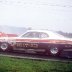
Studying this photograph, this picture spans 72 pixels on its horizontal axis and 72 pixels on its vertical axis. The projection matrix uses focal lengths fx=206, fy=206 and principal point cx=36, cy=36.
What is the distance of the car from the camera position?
11.9 metres

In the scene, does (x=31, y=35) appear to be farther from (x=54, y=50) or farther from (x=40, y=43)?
(x=54, y=50)

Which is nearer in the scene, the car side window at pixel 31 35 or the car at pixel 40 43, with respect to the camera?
the car at pixel 40 43

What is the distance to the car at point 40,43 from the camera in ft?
39.1

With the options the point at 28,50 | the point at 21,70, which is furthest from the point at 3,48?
the point at 21,70

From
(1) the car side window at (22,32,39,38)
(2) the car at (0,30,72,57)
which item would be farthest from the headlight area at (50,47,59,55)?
(1) the car side window at (22,32,39,38)

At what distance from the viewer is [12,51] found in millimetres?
13312

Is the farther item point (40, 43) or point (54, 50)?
point (40, 43)

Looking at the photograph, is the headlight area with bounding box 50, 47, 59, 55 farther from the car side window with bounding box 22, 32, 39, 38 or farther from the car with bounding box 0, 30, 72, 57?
the car side window with bounding box 22, 32, 39, 38

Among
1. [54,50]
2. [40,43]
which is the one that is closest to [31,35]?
[40,43]

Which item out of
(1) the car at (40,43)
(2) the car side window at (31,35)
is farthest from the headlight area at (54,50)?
(2) the car side window at (31,35)

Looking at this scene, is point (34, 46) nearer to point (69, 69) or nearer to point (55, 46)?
point (55, 46)

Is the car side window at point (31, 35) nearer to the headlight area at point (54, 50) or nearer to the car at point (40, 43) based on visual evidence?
the car at point (40, 43)

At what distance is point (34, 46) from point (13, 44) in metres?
1.36

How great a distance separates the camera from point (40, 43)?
12.3 metres
